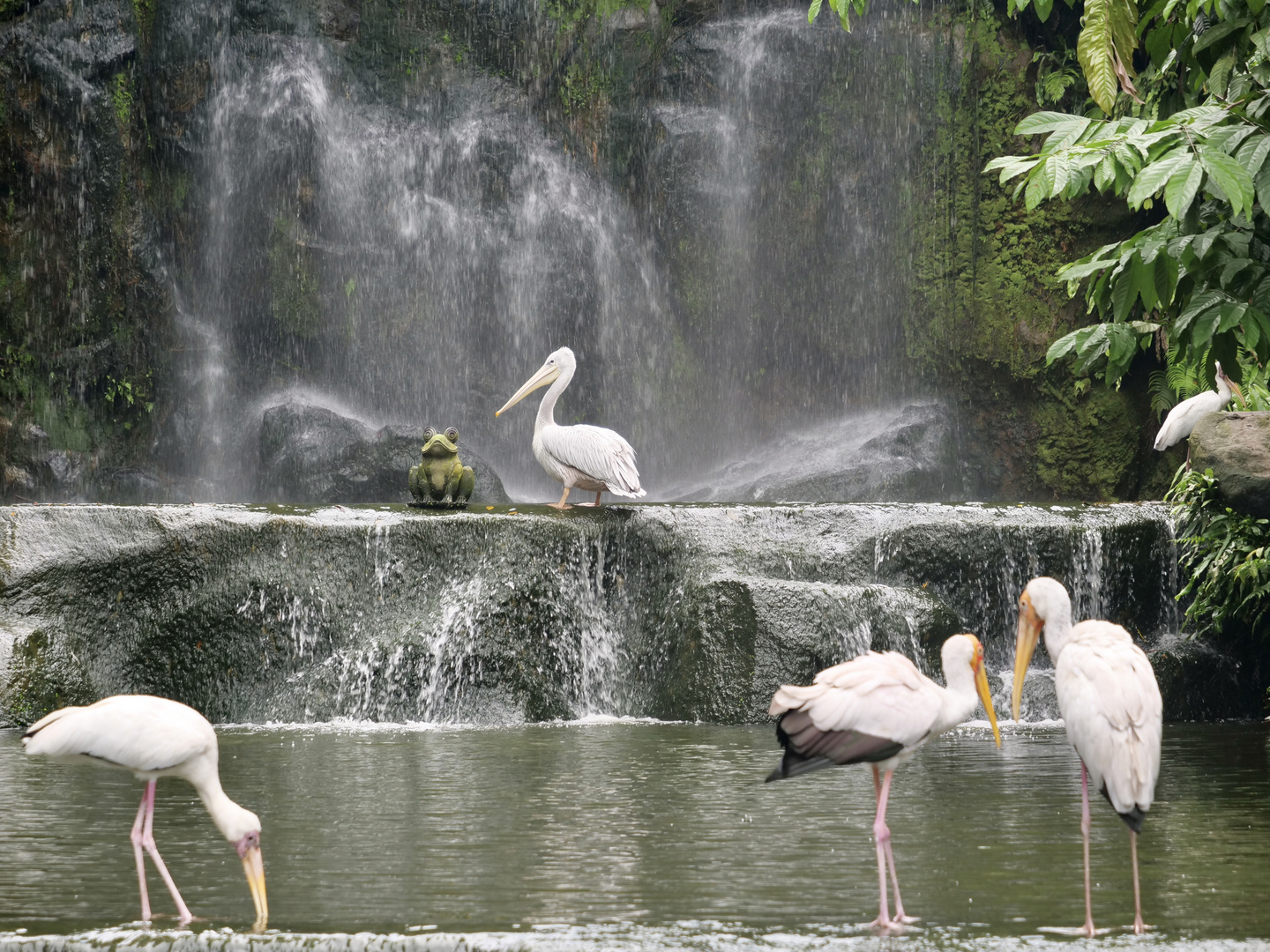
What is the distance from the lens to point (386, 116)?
59.6 feet

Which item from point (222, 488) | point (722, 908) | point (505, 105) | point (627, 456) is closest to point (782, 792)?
point (722, 908)

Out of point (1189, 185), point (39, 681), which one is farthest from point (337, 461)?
point (1189, 185)

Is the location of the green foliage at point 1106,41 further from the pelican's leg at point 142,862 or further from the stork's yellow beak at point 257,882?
the pelican's leg at point 142,862

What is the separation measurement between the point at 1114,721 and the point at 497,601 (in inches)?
240

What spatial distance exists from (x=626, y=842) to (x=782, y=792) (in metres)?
1.29

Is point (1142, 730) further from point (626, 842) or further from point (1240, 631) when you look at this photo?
point (1240, 631)

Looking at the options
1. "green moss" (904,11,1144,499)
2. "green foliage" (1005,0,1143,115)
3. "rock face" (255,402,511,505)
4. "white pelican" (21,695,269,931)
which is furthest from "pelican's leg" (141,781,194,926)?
"green moss" (904,11,1144,499)

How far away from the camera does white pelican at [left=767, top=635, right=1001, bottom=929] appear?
12.4 feet

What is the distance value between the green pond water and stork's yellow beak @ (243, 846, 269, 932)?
9 cm

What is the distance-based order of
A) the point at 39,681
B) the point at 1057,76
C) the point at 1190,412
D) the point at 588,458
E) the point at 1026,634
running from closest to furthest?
1. the point at 1026,634
2. the point at 39,681
3. the point at 588,458
4. the point at 1190,412
5. the point at 1057,76

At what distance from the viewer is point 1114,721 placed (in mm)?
3602

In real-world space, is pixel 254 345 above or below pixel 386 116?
below


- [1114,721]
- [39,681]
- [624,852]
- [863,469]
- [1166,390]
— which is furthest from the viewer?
[863,469]

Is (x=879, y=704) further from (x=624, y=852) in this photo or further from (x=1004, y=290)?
(x=1004, y=290)
